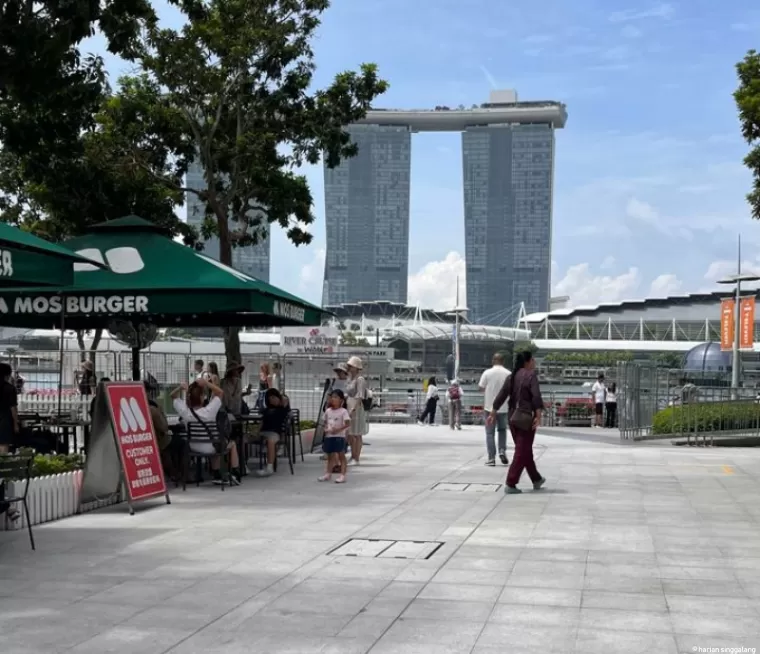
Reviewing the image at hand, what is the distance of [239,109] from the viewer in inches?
758

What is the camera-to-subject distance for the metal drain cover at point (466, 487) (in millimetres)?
12130

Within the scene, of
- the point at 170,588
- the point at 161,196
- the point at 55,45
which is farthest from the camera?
the point at 161,196

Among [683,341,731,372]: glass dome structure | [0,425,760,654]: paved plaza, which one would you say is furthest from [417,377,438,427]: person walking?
[683,341,731,372]: glass dome structure

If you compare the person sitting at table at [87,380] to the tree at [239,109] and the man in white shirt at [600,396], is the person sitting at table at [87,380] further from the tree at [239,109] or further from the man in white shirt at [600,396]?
the man in white shirt at [600,396]

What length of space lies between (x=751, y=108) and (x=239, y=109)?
358 inches

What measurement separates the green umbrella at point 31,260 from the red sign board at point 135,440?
7.90 feet

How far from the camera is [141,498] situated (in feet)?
33.3

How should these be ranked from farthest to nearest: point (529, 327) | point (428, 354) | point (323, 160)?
point (529, 327) → point (428, 354) → point (323, 160)

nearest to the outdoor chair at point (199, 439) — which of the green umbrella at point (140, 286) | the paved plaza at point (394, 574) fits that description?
the paved plaza at point (394, 574)

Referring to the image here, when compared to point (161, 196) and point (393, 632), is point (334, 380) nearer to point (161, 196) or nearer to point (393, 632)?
point (161, 196)

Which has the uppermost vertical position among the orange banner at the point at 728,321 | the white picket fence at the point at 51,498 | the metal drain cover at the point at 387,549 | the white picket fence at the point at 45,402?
Result: the orange banner at the point at 728,321

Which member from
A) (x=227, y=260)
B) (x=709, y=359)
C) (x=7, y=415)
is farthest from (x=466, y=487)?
(x=709, y=359)

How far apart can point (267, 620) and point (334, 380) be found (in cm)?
1011

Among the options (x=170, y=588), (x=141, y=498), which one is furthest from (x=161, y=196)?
(x=170, y=588)
